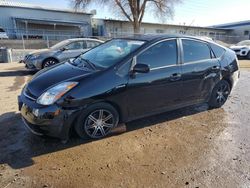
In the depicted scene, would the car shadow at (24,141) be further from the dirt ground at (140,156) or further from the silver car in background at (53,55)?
the silver car in background at (53,55)

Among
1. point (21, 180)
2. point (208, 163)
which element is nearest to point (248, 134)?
point (208, 163)

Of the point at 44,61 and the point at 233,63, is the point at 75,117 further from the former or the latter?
the point at 44,61

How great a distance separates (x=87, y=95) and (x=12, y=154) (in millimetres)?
1339

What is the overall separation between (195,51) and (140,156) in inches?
97.7

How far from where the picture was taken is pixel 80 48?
10.2 metres

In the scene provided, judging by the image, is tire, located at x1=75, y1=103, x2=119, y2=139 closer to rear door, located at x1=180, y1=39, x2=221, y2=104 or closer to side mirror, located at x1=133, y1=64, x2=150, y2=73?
side mirror, located at x1=133, y1=64, x2=150, y2=73

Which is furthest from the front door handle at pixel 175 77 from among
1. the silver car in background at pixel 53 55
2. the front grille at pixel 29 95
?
the silver car in background at pixel 53 55

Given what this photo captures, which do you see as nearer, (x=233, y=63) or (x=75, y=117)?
(x=75, y=117)

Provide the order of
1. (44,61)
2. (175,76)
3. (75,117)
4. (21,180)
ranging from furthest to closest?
1. (44,61)
2. (175,76)
3. (75,117)
4. (21,180)

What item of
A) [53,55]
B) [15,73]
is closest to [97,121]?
[53,55]

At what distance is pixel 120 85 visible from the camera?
364 centimetres

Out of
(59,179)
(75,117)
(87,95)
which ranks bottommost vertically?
(59,179)

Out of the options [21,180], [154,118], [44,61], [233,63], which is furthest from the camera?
[44,61]

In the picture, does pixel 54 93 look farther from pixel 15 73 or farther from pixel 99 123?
pixel 15 73
